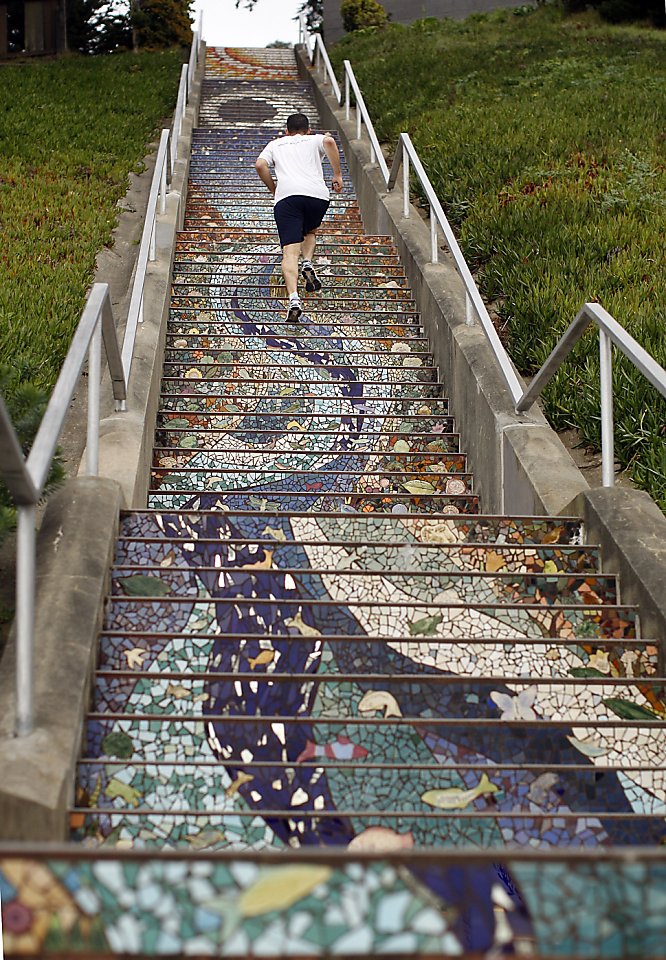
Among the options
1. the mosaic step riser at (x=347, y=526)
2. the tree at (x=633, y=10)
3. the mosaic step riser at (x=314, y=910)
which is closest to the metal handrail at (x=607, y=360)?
the mosaic step riser at (x=347, y=526)

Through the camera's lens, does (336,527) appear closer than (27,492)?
No

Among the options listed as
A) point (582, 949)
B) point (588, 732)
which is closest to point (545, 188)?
point (588, 732)

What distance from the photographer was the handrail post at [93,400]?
4113mm

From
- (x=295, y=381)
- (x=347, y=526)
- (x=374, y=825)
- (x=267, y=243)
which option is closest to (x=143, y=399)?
(x=295, y=381)

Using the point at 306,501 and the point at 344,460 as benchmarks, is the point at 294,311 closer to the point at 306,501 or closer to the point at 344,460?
the point at 344,460

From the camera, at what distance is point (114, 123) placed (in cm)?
1413

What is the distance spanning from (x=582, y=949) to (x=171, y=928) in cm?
63

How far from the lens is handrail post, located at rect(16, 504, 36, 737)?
2.76m

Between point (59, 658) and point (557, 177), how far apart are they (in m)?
7.97

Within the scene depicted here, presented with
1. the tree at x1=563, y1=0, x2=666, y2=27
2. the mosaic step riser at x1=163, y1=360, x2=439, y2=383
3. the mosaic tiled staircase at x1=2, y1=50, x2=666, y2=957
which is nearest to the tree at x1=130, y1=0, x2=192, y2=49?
the tree at x1=563, y1=0, x2=666, y2=27

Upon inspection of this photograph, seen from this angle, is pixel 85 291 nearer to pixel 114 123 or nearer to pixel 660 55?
pixel 114 123

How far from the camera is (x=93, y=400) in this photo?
412cm

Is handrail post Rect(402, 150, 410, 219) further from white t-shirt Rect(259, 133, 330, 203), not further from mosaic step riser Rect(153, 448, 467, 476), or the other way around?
mosaic step riser Rect(153, 448, 467, 476)

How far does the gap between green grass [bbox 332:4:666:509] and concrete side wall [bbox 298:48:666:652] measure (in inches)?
15.0
